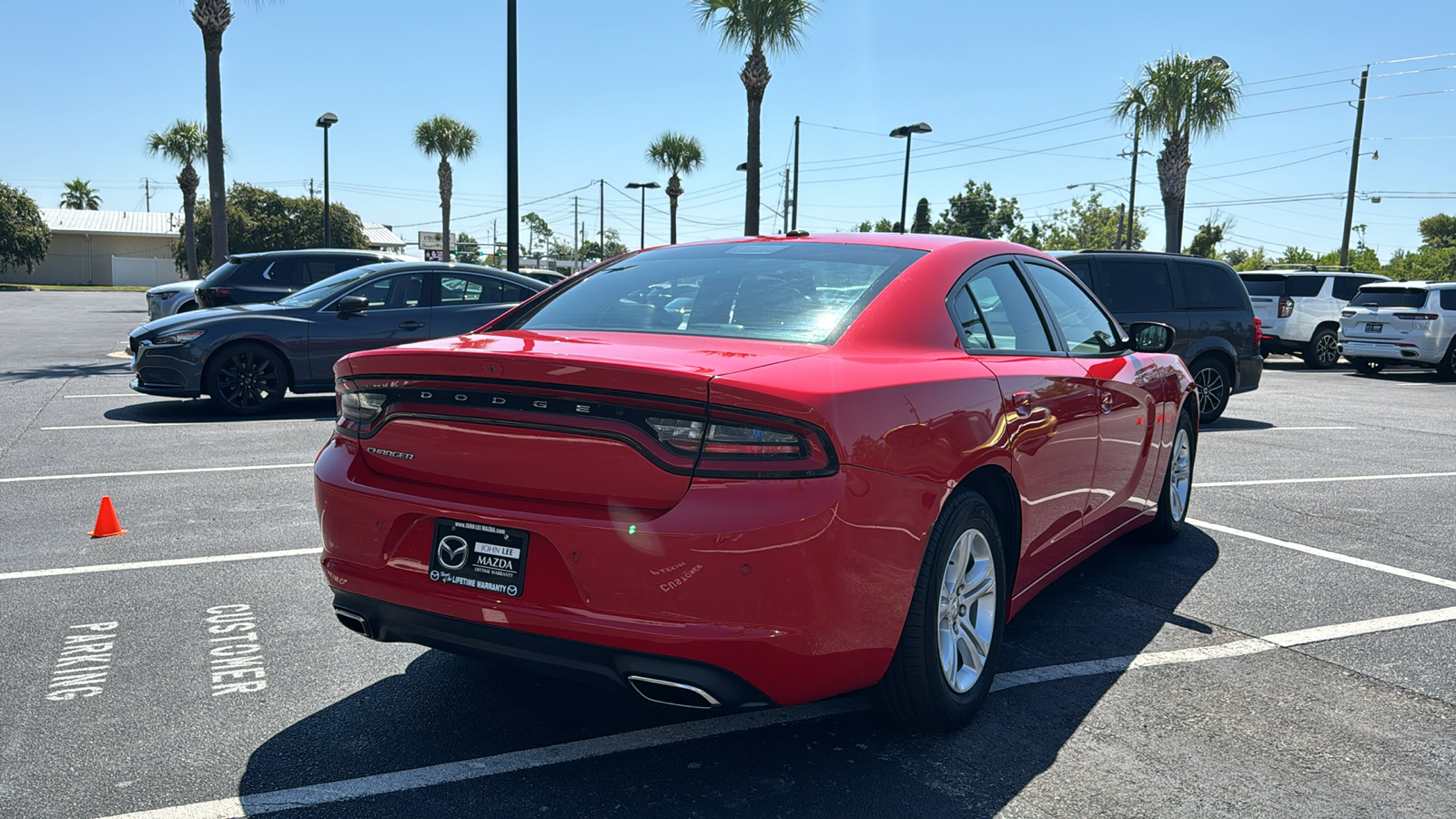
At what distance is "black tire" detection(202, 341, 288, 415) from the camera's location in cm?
1047

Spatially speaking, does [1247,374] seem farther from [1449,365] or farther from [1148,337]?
[1449,365]

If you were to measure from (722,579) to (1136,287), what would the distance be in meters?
9.71

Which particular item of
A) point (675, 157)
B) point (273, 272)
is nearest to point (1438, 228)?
point (675, 157)

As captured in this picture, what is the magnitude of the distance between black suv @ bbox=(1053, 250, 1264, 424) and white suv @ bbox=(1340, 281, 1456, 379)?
31.0ft

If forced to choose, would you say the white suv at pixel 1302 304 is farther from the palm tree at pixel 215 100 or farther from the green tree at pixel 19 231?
the green tree at pixel 19 231

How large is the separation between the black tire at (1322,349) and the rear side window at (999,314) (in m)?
20.1

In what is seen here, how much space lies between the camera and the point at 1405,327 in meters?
19.2

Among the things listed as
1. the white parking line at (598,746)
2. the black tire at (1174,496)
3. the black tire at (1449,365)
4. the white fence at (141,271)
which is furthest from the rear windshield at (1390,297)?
the white fence at (141,271)

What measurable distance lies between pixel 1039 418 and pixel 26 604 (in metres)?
4.18

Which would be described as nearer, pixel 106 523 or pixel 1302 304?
pixel 106 523

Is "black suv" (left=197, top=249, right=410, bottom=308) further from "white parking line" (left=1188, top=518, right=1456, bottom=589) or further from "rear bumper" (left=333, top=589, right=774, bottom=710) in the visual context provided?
"rear bumper" (left=333, top=589, right=774, bottom=710)

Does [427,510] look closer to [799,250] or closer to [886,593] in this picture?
[886,593]

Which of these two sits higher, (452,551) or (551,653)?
(452,551)

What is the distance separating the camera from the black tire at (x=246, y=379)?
412 inches
